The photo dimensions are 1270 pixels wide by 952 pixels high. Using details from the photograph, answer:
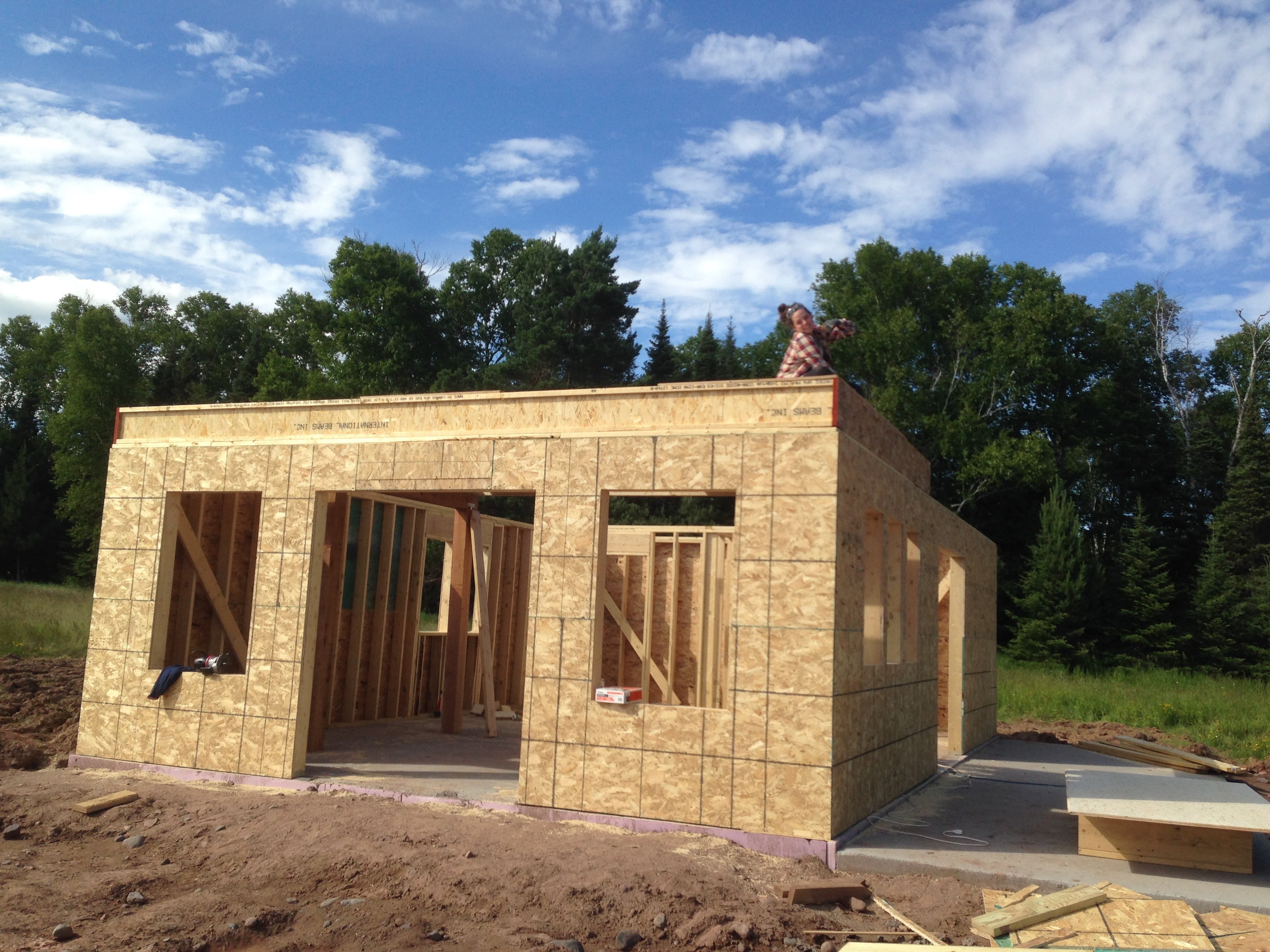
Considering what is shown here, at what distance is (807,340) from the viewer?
9.33 meters

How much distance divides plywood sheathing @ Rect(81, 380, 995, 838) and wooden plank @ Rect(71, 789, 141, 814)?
1101 mm

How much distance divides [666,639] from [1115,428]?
28.0 m

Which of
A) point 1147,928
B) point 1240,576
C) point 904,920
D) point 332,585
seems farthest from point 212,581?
point 1240,576

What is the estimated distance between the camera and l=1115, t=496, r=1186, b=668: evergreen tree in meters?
28.9

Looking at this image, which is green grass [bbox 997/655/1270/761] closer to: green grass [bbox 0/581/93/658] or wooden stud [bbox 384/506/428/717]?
wooden stud [bbox 384/506/428/717]

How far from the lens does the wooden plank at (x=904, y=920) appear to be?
19.5 feet

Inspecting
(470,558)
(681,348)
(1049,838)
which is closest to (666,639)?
(470,558)

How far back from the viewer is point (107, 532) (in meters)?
10.5

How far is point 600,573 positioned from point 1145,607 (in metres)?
26.6

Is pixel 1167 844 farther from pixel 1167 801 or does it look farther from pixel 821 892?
pixel 821 892

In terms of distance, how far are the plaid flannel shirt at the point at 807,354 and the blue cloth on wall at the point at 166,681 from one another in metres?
6.88

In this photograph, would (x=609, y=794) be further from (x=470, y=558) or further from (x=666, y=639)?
(x=470, y=558)

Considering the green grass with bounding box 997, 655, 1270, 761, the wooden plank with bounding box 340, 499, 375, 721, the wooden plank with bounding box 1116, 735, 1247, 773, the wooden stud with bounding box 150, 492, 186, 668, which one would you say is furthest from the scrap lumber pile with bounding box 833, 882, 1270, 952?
the green grass with bounding box 997, 655, 1270, 761

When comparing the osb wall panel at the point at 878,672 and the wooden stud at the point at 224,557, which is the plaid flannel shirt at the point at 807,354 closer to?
the osb wall panel at the point at 878,672
